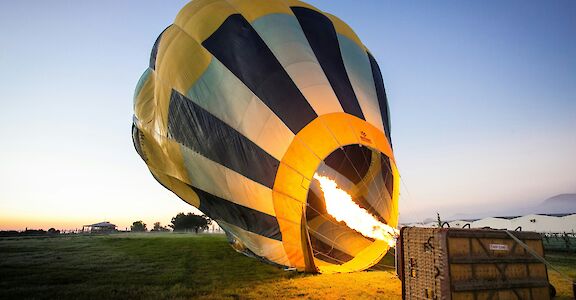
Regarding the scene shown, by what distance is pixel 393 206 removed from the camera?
274 inches

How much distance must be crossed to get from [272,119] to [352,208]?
250 cm

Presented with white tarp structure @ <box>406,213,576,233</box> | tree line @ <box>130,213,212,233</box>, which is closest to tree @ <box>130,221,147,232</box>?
tree line @ <box>130,213,212,233</box>

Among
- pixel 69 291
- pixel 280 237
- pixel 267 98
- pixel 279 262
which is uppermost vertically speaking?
pixel 267 98

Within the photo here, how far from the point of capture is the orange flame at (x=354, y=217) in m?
6.52

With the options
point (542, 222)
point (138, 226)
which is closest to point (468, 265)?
point (542, 222)

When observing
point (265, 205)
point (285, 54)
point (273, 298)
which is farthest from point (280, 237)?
point (285, 54)

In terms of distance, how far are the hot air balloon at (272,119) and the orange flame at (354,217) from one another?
21mm

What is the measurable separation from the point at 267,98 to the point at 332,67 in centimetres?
160

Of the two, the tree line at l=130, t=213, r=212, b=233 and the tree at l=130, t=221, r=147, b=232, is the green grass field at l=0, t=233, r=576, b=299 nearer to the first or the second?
the tree line at l=130, t=213, r=212, b=233

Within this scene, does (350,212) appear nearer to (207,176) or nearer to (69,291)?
(207,176)

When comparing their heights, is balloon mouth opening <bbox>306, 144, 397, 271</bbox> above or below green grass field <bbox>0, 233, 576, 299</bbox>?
above

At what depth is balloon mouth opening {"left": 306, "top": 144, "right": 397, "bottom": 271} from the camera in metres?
6.62

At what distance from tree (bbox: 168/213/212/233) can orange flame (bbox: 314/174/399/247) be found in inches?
2236

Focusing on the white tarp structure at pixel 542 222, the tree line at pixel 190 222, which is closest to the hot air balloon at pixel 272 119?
the white tarp structure at pixel 542 222
